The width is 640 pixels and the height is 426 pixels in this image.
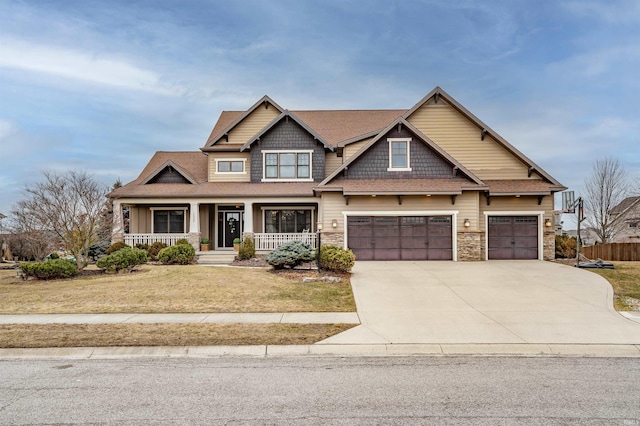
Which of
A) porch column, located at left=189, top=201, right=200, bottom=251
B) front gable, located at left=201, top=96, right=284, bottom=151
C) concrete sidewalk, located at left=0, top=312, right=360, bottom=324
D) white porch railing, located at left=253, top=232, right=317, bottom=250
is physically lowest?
concrete sidewalk, located at left=0, top=312, right=360, bottom=324

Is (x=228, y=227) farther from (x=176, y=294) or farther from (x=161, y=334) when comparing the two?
(x=161, y=334)

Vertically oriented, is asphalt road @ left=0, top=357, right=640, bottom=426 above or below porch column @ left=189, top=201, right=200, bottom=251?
below

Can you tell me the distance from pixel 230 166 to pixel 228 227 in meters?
3.73

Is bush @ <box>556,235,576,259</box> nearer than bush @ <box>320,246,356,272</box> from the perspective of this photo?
No

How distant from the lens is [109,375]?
6254 mm

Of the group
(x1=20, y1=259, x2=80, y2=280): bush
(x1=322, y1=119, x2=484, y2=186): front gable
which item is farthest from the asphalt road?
(x1=322, y1=119, x2=484, y2=186): front gable

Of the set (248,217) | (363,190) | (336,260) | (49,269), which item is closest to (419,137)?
(363,190)

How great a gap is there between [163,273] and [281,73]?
1830 centimetres

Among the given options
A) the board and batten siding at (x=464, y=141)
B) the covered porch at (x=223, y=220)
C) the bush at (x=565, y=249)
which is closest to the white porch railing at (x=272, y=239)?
the covered porch at (x=223, y=220)

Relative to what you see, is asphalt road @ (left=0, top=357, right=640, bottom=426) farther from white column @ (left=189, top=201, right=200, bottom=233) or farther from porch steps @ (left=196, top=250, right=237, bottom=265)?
white column @ (left=189, top=201, right=200, bottom=233)

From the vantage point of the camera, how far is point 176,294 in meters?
12.5

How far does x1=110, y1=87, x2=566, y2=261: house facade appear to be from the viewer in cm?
2123

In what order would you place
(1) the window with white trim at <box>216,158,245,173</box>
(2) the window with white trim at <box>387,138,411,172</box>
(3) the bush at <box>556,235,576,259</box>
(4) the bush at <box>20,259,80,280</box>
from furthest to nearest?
(1) the window with white trim at <box>216,158,245,173</box>, (3) the bush at <box>556,235,576,259</box>, (2) the window with white trim at <box>387,138,411,172</box>, (4) the bush at <box>20,259,80,280</box>

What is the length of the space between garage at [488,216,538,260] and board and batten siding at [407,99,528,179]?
2.81 m
